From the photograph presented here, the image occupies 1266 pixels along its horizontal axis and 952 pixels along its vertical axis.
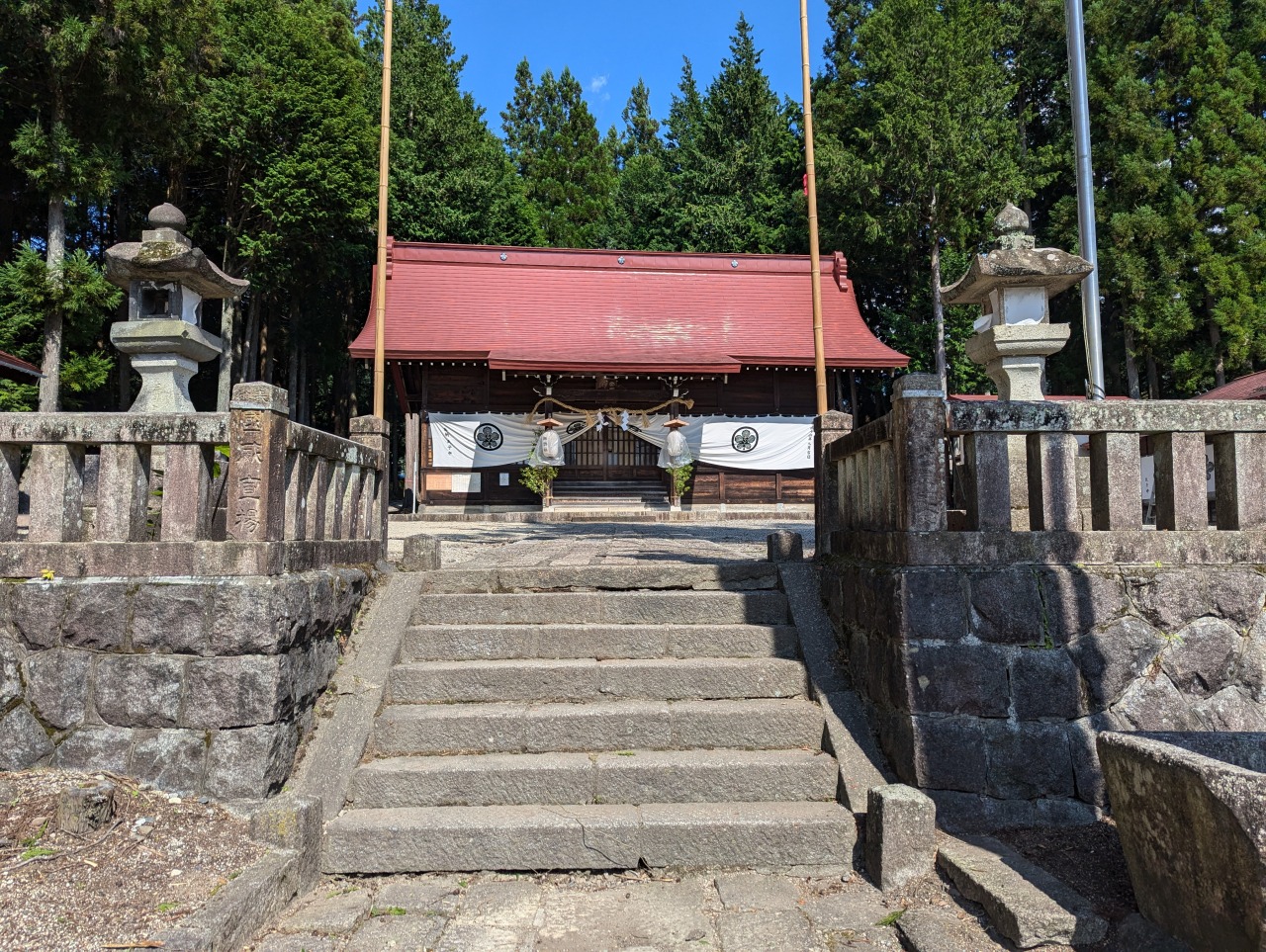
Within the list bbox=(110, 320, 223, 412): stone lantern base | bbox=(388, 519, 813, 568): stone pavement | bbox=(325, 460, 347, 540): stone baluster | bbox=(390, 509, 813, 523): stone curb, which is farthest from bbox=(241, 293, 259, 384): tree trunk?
bbox=(325, 460, 347, 540): stone baluster

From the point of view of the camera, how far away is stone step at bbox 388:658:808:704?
13.9ft

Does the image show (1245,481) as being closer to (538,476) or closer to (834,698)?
(834,698)

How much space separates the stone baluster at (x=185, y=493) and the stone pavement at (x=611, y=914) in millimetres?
1689

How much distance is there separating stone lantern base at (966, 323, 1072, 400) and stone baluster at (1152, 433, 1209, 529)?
1334 millimetres

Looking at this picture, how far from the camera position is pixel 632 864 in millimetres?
3451

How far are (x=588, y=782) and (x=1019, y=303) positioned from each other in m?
4.15

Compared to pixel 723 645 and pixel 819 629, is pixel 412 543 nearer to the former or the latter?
pixel 723 645

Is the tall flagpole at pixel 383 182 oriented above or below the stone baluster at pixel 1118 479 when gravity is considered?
above

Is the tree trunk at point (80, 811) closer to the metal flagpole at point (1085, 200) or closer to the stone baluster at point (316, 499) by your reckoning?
the stone baluster at point (316, 499)

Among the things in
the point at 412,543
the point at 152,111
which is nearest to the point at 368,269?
the point at 152,111

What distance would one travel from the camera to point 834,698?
4.16m

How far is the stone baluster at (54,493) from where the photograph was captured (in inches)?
148

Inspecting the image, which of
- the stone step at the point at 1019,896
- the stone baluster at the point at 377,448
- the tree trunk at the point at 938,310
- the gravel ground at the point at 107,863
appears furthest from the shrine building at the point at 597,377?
the stone step at the point at 1019,896

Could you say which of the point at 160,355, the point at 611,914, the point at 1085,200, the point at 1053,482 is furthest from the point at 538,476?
the point at 611,914
